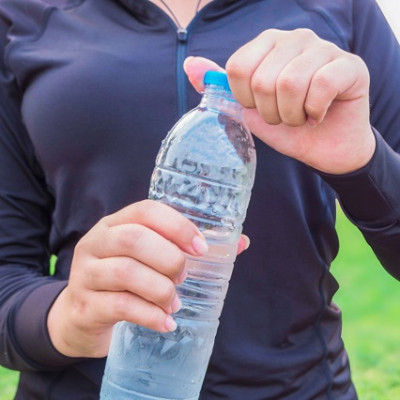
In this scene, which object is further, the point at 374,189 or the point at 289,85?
the point at 374,189

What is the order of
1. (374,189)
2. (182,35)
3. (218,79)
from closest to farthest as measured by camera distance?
(218,79), (374,189), (182,35)

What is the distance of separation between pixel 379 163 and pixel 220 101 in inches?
12.9

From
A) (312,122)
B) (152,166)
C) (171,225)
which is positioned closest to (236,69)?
(312,122)

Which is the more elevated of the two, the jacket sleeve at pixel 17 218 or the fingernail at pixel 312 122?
the fingernail at pixel 312 122

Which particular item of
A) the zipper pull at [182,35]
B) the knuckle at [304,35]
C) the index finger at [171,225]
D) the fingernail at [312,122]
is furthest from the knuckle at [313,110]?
the zipper pull at [182,35]

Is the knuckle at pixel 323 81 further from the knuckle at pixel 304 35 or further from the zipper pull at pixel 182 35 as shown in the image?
the zipper pull at pixel 182 35

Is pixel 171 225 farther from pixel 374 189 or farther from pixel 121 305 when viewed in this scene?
pixel 374 189

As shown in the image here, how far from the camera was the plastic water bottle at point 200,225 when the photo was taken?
1759 mm

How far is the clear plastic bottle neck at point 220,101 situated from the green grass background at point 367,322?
2.75 metres

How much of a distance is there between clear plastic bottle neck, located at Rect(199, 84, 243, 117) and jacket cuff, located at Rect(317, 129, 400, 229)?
0.21 m

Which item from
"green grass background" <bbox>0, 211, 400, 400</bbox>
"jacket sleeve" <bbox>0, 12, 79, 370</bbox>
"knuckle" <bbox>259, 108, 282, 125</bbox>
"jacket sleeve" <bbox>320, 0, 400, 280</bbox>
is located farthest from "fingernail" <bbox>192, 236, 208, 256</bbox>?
"green grass background" <bbox>0, 211, 400, 400</bbox>

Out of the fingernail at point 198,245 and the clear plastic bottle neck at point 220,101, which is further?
the clear plastic bottle neck at point 220,101

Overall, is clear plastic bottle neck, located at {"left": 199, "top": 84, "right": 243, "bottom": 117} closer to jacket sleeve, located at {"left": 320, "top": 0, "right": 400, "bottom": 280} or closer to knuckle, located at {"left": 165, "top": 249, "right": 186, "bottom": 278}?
jacket sleeve, located at {"left": 320, "top": 0, "right": 400, "bottom": 280}

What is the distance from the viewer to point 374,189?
1627 millimetres
